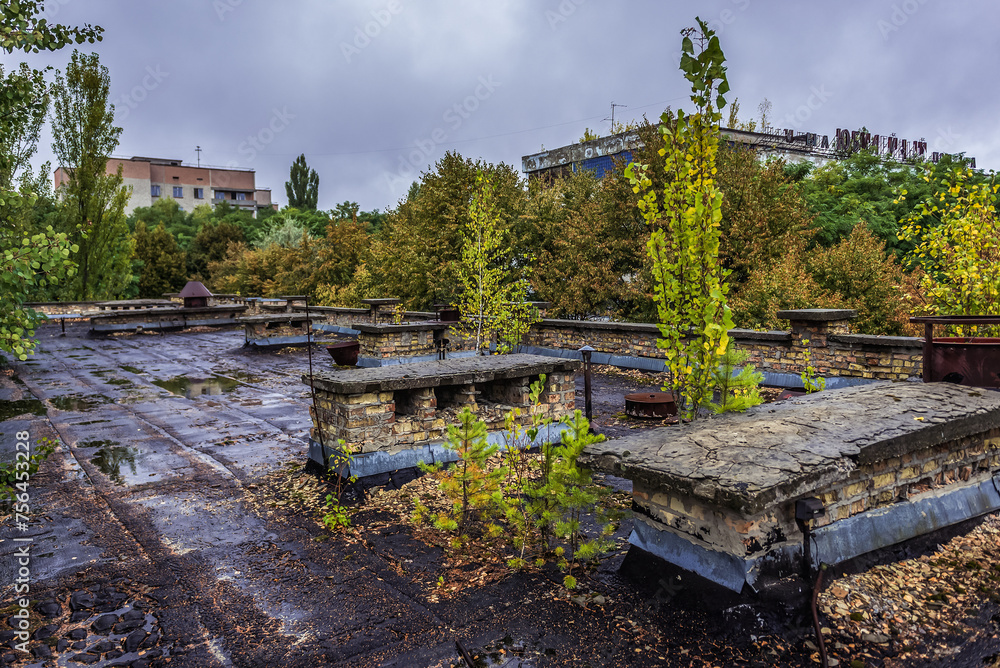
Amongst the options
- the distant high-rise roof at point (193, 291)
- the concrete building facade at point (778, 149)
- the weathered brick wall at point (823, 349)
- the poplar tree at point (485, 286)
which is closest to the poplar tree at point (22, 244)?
the weathered brick wall at point (823, 349)

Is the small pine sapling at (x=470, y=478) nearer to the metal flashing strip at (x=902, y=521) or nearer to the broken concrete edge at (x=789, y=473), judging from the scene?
the broken concrete edge at (x=789, y=473)

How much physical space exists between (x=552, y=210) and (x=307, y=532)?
600 inches

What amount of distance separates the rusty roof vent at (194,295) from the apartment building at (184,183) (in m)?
42.1

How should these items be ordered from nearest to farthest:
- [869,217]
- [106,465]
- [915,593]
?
[915,593], [106,465], [869,217]

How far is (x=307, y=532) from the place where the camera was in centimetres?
493

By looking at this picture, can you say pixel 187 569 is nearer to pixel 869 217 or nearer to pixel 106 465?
pixel 106 465

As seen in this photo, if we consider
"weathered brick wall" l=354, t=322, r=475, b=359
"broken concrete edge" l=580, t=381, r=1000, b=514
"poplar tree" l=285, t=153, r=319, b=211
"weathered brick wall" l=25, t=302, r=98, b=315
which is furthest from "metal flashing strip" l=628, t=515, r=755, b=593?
"poplar tree" l=285, t=153, r=319, b=211

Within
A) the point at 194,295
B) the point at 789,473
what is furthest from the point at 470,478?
the point at 194,295

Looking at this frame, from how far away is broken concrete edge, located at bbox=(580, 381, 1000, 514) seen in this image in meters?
3.18

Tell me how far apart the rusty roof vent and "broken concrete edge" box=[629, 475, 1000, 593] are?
80.0 ft

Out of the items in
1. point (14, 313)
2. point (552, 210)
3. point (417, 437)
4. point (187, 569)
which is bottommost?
point (187, 569)

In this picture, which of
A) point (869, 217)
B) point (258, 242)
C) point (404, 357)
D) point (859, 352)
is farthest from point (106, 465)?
point (258, 242)

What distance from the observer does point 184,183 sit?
6481 cm

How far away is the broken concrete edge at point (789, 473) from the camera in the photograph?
318 cm
